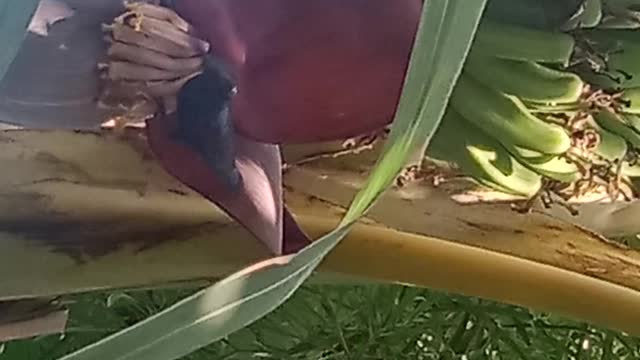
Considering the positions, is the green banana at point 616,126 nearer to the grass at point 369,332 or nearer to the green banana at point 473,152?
the green banana at point 473,152

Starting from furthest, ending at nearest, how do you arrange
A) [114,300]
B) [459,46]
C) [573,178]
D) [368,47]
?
[114,300] → [573,178] → [368,47] → [459,46]

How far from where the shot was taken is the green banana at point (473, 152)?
0.47 m

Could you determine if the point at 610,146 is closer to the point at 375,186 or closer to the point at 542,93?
the point at 542,93

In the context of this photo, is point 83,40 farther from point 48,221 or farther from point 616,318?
point 616,318

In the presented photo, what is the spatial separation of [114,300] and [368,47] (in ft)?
1.75

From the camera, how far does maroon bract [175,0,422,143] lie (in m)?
0.39

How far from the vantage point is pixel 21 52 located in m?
0.36

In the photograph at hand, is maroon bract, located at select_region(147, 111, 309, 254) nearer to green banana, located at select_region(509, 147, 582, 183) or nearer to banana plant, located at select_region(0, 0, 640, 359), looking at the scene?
banana plant, located at select_region(0, 0, 640, 359)

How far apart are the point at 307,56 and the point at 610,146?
18cm

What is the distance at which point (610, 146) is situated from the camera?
520mm

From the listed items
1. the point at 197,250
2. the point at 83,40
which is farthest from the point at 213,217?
the point at 83,40

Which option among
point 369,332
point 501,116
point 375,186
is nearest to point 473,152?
point 501,116

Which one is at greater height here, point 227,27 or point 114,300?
point 227,27

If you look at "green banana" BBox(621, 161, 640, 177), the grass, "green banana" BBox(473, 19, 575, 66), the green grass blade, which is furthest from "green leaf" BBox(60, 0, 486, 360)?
the grass
